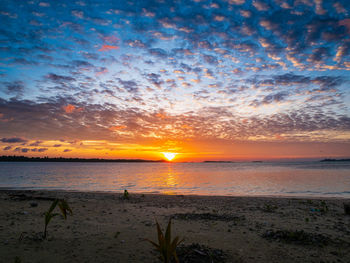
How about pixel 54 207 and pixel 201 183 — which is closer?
pixel 54 207

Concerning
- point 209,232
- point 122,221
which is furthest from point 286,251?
point 122,221

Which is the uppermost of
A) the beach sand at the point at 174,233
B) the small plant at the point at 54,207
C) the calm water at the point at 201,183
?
the small plant at the point at 54,207

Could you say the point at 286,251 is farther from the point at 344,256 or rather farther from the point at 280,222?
the point at 280,222

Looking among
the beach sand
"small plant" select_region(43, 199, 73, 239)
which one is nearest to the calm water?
the beach sand

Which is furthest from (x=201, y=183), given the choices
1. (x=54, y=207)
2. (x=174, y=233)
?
(x=54, y=207)

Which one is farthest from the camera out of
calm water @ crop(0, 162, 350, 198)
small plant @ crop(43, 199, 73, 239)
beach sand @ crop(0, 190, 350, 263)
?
calm water @ crop(0, 162, 350, 198)

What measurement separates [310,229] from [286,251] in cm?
321

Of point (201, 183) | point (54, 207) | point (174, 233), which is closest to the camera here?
point (54, 207)

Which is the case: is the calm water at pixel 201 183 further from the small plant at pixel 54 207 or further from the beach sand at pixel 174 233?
the small plant at pixel 54 207

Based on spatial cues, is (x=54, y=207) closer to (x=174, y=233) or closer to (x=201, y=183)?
(x=174, y=233)

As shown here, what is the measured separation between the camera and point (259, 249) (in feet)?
20.5

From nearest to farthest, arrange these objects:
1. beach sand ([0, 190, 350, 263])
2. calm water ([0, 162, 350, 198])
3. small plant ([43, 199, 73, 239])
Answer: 1. beach sand ([0, 190, 350, 263])
2. small plant ([43, 199, 73, 239])
3. calm water ([0, 162, 350, 198])

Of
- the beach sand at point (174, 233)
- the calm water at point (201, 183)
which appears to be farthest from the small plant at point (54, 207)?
Answer: the calm water at point (201, 183)

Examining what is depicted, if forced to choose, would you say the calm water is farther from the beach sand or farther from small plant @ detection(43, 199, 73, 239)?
small plant @ detection(43, 199, 73, 239)
